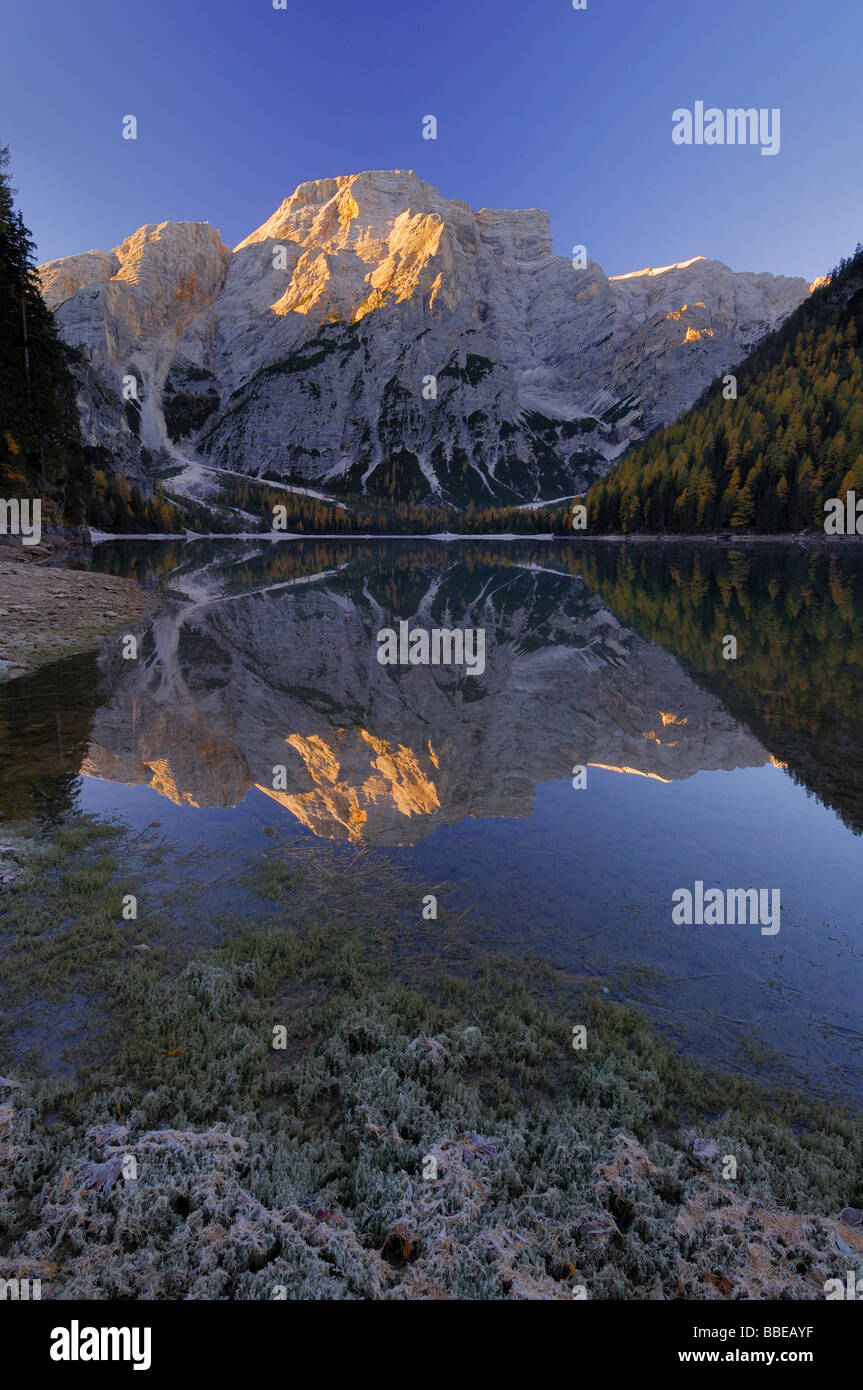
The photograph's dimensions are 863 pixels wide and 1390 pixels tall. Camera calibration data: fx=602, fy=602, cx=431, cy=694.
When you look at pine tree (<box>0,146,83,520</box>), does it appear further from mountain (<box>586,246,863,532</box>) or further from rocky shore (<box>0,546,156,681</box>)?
mountain (<box>586,246,863,532</box>)

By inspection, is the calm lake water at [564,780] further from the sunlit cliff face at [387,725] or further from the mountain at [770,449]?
the mountain at [770,449]

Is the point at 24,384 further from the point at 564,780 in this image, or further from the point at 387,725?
the point at 564,780

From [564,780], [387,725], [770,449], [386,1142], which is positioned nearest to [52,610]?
[387,725]

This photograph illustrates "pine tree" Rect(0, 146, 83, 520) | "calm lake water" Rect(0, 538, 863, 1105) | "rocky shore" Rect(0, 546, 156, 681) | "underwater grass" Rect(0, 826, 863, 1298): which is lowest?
"underwater grass" Rect(0, 826, 863, 1298)

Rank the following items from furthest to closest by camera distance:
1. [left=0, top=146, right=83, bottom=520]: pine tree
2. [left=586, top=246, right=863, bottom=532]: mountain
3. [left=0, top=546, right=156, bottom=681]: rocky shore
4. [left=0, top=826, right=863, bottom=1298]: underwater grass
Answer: [left=586, top=246, right=863, bottom=532]: mountain → [left=0, top=146, right=83, bottom=520]: pine tree → [left=0, top=546, right=156, bottom=681]: rocky shore → [left=0, top=826, right=863, bottom=1298]: underwater grass

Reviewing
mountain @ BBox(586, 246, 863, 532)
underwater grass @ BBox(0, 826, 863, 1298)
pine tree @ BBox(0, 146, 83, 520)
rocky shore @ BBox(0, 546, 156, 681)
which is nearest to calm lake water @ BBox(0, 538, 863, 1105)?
underwater grass @ BBox(0, 826, 863, 1298)

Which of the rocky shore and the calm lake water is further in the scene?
the rocky shore

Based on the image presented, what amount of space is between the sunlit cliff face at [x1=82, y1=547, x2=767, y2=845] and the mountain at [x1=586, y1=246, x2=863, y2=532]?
114501 mm

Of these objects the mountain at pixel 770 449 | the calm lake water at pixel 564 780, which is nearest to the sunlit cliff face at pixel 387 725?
the calm lake water at pixel 564 780

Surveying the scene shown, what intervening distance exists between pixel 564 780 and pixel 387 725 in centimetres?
701

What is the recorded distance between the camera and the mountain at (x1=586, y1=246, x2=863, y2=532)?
123688mm

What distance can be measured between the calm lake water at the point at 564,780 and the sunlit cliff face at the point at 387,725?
0.11 metres

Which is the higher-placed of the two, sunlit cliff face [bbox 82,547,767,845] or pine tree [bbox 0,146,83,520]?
pine tree [bbox 0,146,83,520]

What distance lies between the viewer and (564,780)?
16.2 metres
